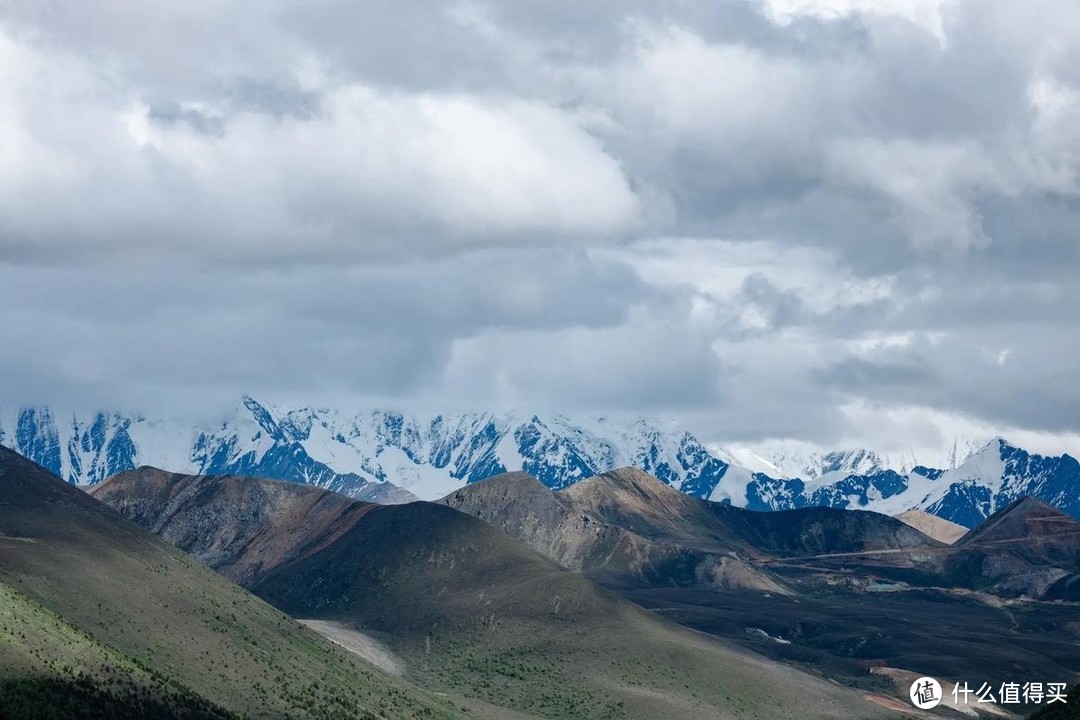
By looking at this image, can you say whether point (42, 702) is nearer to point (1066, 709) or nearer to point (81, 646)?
point (81, 646)

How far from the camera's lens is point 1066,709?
Answer: 6471 inches

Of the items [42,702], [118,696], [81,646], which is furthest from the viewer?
[81,646]

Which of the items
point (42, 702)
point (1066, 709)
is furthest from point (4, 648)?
point (1066, 709)

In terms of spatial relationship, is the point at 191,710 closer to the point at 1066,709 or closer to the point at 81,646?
the point at 81,646

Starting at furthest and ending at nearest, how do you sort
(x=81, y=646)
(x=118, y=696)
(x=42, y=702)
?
1. (x=81, y=646)
2. (x=118, y=696)
3. (x=42, y=702)

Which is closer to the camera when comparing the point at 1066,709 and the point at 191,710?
the point at 1066,709

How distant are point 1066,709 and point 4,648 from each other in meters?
92.1

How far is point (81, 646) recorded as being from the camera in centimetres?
18750

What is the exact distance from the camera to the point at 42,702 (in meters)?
162

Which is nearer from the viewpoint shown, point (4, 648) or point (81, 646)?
point (4, 648)

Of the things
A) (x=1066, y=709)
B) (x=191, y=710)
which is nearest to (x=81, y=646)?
(x=191, y=710)

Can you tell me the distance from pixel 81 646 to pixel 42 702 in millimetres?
26049

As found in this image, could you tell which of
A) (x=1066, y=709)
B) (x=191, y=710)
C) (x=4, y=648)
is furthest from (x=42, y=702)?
(x=1066, y=709)

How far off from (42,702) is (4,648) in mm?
9884
